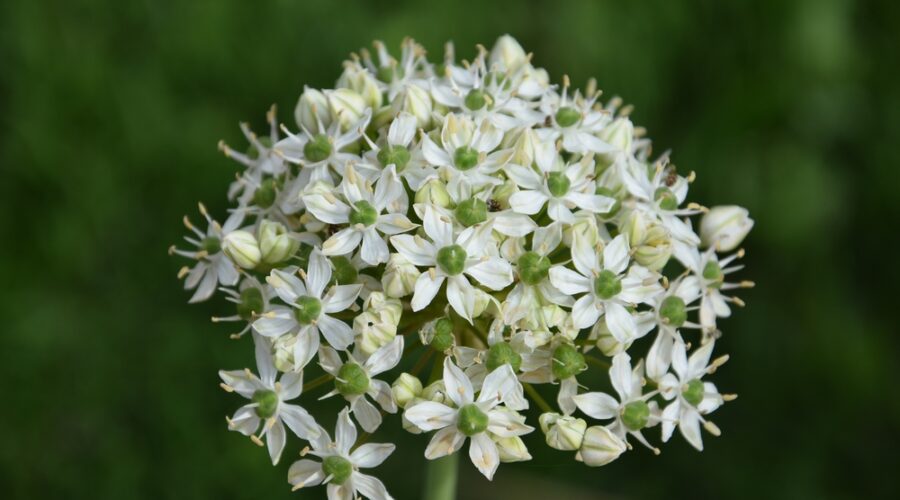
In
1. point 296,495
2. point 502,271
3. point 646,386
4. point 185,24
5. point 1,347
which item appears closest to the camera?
point 502,271

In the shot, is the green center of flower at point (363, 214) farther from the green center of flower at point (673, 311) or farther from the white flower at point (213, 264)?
the green center of flower at point (673, 311)

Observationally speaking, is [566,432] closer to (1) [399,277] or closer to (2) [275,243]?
(1) [399,277]

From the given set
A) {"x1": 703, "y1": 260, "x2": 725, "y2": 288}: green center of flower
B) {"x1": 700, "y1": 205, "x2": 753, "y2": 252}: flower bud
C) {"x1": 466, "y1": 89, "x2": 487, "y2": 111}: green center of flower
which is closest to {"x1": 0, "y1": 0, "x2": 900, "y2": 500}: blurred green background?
{"x1": 700, "y1": 205, "x2": 753, "y2": 252}: flower bud

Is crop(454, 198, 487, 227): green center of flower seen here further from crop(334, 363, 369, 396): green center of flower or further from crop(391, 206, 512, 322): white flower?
crop(334, 363, 369, 396): green center of flower

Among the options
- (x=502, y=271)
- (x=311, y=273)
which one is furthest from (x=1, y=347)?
(x=502, y=271)

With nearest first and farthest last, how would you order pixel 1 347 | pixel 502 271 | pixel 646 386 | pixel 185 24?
pixel 502 271
pixel 646 386
pixel 1 347
pixel 185 24

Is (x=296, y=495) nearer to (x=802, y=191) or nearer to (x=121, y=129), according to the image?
(x=121, y=129)

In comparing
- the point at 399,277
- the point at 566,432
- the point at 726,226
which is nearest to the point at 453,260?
the point at 399,277
